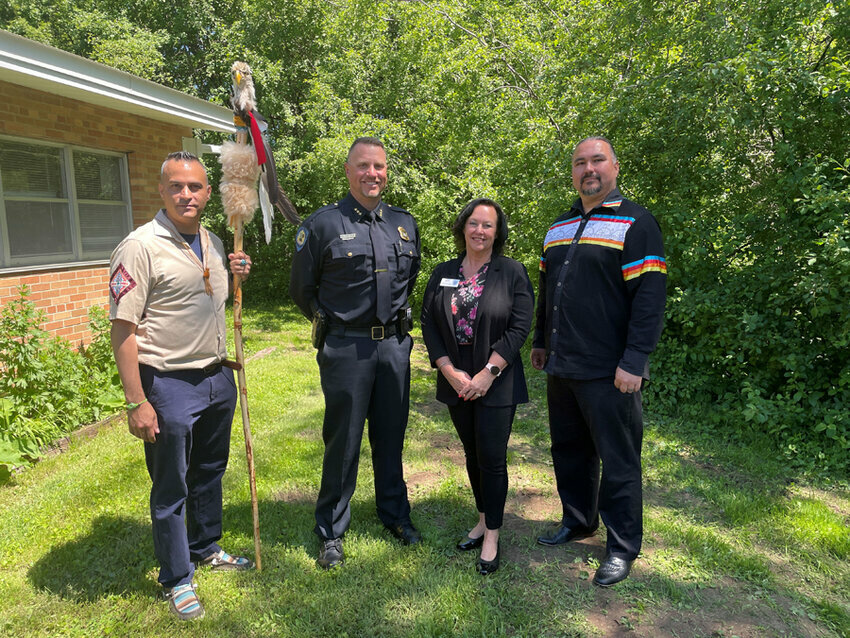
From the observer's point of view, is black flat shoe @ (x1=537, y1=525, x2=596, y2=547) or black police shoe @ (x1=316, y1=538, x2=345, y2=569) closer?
black police shoe @ (x1=316, y1=538, x2=345, y2=569)

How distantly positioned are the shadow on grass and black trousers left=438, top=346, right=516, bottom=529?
6.08ft

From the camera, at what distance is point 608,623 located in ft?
8.68

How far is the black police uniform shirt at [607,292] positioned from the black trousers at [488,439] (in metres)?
0.43

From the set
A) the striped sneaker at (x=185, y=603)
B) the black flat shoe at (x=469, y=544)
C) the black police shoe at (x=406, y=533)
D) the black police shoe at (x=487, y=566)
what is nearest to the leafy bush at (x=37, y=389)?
the striped sneaker at (x=185, y=603)

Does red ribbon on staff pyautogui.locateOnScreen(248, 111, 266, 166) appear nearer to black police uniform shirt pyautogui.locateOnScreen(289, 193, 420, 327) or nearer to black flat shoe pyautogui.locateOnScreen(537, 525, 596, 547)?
black police uniform shirt pyautogui.locateOnScreen(289, 193, 420, 327)

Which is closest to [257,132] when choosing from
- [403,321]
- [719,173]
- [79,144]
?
[403,321]

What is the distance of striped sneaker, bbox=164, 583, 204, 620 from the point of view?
265 centimetres

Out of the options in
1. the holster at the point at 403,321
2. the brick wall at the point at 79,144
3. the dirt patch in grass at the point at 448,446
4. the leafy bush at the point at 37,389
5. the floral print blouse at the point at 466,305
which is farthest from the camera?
the brick wall at the point at 79,144

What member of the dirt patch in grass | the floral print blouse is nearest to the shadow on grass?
the floral print blouse

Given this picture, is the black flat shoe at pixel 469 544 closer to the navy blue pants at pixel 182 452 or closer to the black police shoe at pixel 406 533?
the black police shoe at pixel 406 533

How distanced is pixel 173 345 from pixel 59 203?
15.9 feet

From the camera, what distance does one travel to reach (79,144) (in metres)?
6.20

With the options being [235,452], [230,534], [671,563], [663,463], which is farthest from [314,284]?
[663,463]

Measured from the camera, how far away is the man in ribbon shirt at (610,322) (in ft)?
9.12
